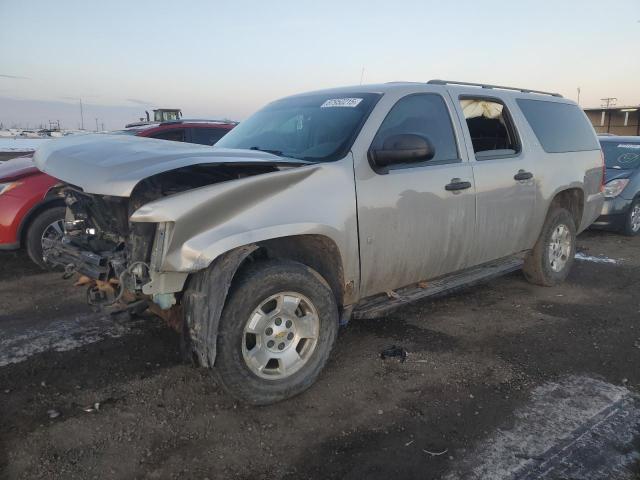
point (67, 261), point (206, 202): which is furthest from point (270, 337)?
point (67, 261)

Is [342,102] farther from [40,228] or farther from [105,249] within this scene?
[40,228]

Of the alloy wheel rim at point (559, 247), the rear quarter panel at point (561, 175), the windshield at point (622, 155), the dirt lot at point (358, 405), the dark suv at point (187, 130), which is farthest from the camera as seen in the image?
the windshield at point (622, 155)

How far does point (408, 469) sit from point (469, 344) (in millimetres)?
1765

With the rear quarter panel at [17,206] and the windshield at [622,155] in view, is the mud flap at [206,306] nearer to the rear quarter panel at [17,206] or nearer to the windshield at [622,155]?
the rear quarter panel at [17,206]

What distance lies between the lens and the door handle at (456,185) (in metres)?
3.89

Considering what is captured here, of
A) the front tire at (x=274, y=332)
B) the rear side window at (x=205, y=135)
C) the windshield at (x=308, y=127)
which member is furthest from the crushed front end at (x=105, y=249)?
the rear side window at (x=205, y=135)

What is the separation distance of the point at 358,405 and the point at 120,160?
2.07 metres

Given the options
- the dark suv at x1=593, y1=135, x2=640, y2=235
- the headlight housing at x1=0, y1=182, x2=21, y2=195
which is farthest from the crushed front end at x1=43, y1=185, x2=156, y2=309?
the dark suv at x1=593, y1=135, x2=640, y2=235

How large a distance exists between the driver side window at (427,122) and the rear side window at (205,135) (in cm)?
505

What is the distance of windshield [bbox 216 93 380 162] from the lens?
3.52 metres

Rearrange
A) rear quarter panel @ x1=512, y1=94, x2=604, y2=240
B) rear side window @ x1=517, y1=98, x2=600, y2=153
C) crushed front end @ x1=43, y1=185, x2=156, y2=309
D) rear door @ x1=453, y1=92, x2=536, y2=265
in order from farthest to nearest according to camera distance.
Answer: rear side window @ x1=517, y1=98, x2=600, y2=153, rear quarter panel @ x1=512, y1=94, x2=604, y2=240, rear door @ x1=453, y1=92, x2=536, y2=265, crushed front end @ x1=43, y1=185, x2=156, y2=309

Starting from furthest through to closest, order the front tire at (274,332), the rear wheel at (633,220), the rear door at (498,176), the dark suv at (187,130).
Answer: the rear wheel at (633,220) → the dark suv at (187,130) → the rear door at (498,176) → the front tire at (274,332)

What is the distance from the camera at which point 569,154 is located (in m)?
5.29

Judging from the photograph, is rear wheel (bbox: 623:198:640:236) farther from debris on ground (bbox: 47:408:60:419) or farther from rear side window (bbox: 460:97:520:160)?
debris on ground (bbox: 47:408:60:419)
